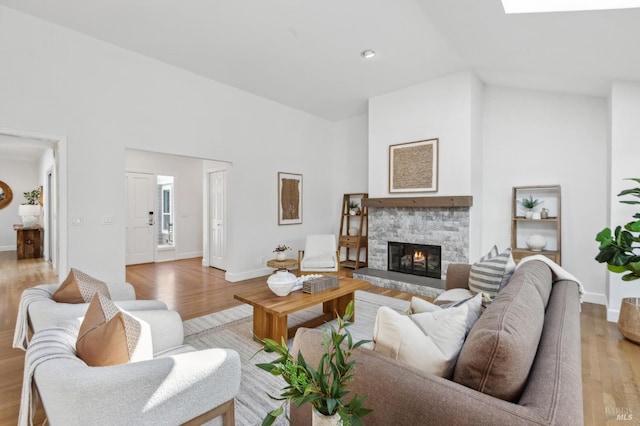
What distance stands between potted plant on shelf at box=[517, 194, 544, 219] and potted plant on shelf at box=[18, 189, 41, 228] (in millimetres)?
10309

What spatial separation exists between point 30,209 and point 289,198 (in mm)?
6857

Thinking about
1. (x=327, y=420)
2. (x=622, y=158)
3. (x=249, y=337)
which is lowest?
(x=249, y=337)

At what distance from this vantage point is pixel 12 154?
7613 mm

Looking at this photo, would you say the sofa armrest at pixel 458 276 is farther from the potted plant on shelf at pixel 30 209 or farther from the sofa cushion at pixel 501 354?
the potted plant on shelf at pixel 30 209

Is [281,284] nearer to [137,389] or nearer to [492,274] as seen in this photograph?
[137,389]

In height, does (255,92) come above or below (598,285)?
above

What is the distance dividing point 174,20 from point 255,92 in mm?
1969

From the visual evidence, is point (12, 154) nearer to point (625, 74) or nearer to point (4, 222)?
point (4, 222)

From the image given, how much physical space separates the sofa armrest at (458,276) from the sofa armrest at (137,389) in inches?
97.2

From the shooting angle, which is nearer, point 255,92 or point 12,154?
point 255,92

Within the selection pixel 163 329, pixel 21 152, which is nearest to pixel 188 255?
pixel 21 152

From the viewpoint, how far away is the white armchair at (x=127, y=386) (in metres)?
0.97

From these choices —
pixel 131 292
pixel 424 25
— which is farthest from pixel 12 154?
pixel 424 25

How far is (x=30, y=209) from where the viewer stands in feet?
24.7
